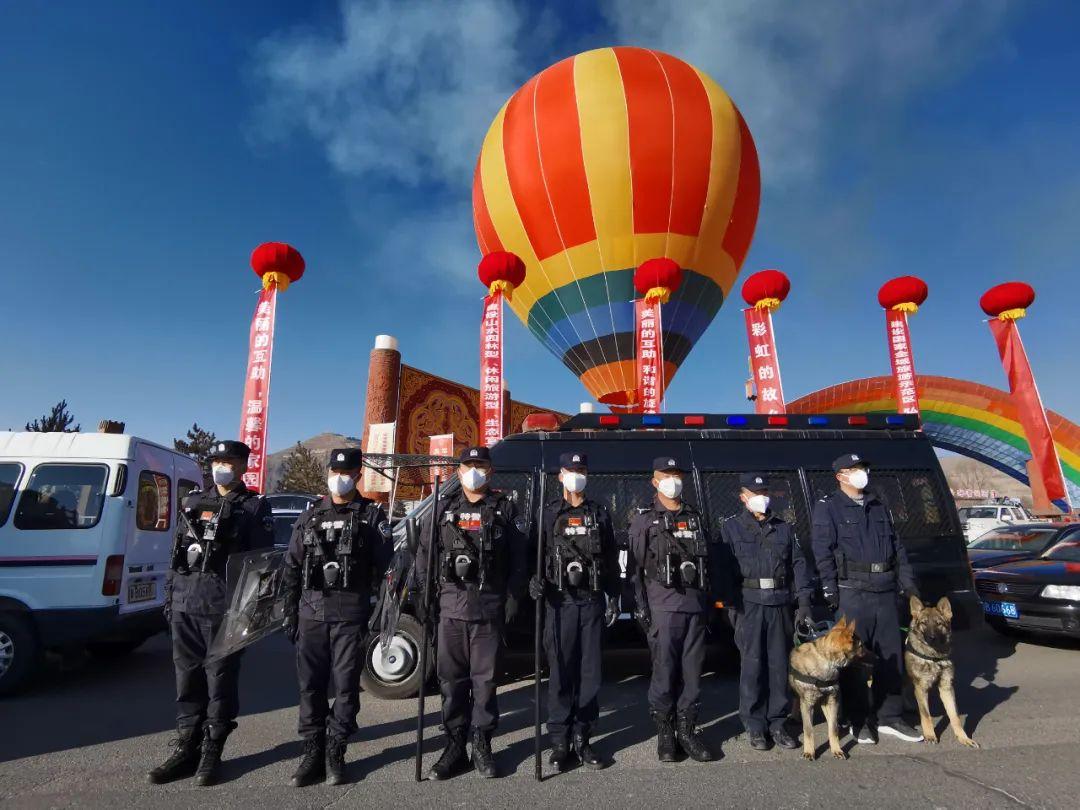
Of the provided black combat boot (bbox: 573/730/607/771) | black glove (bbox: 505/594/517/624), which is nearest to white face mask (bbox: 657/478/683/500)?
black glove (bbox: 505/594/517/624)

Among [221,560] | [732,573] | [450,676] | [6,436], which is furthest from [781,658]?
[6,436]

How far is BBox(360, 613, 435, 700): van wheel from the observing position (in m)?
5.23

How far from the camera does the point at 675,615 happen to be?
410cm

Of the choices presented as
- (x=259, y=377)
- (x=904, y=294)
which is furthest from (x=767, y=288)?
(x=259, y=377)

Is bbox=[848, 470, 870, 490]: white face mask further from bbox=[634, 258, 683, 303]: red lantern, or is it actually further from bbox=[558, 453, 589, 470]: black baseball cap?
bbox=[634, 258, 683, 303]: red lantern

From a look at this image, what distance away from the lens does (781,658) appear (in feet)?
14.0

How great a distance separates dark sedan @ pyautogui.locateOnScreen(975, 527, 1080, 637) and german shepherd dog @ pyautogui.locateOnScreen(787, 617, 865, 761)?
3575mm

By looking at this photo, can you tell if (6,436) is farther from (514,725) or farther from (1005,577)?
(1005,577)

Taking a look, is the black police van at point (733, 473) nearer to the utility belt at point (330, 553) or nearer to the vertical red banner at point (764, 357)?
the utility belt at point (330, 553)

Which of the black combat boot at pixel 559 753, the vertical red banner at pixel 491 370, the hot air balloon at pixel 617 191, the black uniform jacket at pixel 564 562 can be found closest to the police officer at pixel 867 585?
the black uniform jacket at pixel 564 562

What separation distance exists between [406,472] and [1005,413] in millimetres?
35471

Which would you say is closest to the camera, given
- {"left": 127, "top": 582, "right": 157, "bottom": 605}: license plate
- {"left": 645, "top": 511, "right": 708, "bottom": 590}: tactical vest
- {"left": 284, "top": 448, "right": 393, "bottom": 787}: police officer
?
{"left": 284, "top": 448, "right": 393, "bottom": 787}: police officer

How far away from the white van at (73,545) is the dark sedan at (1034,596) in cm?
914

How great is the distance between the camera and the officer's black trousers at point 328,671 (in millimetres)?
3734
